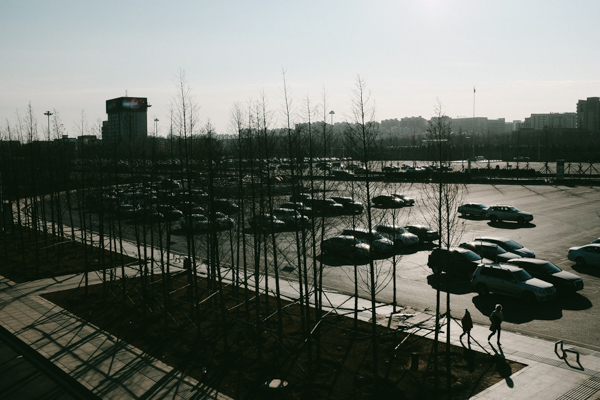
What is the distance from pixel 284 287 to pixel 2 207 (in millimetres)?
25532

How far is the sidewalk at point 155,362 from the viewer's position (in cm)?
1262

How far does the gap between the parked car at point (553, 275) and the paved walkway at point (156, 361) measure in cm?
572

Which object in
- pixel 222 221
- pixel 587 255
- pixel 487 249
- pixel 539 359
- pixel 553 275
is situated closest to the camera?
pixel 539 359

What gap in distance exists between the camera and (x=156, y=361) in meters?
14.9

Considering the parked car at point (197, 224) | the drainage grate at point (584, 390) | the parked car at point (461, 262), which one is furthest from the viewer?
the parked car at point (461, 262)

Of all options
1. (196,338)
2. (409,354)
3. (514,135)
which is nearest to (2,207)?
(196,338)

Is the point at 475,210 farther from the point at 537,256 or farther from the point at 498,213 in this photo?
the point at 537,256

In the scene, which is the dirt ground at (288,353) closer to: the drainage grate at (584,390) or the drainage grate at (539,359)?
the drainage grate at (539,359)

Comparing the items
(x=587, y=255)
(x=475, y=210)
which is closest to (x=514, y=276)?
(x=587, y=255)

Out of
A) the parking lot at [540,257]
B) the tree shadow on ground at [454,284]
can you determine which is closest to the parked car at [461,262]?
the tree shadow on ground at [454,284]

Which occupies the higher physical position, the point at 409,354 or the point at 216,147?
the point at 216,147

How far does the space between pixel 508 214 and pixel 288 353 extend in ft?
97.7

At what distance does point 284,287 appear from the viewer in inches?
930

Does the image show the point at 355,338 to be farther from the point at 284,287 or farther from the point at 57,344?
the point at 57,344
